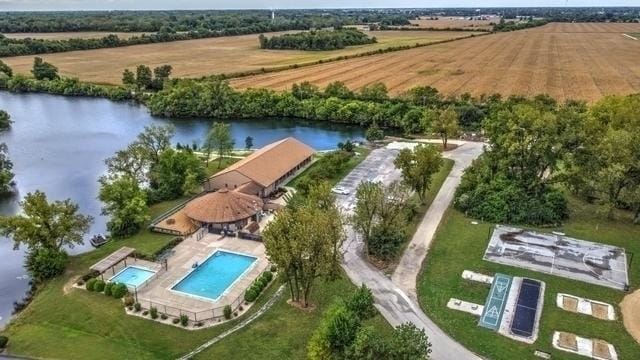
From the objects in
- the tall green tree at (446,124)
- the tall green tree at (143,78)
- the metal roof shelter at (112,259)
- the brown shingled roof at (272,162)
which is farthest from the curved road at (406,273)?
the tall green tree at (143,78)

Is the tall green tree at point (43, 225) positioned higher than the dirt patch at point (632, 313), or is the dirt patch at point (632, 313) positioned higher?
the tall green tree at point (43, 225)

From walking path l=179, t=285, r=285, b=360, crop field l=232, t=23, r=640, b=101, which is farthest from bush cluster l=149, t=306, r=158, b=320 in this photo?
crop field l=232, t=23, r=640, b=101

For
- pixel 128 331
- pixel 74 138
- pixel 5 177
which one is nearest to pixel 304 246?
pixel 128 331

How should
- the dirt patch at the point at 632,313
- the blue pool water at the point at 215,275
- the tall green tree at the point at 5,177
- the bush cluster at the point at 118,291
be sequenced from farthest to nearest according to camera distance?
the tall green tree at the point at 5,177, the blue pool water at the point at 215,275, the bush cluster at the point at 118,291, the dirt patch at the point at 632,313

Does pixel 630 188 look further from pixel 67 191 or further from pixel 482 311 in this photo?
pixel 67 191

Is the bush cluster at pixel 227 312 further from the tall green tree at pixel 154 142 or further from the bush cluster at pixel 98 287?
the tall green tree at pixel 154 142

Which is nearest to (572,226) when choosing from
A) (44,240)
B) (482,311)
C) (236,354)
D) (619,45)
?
(482,311)
